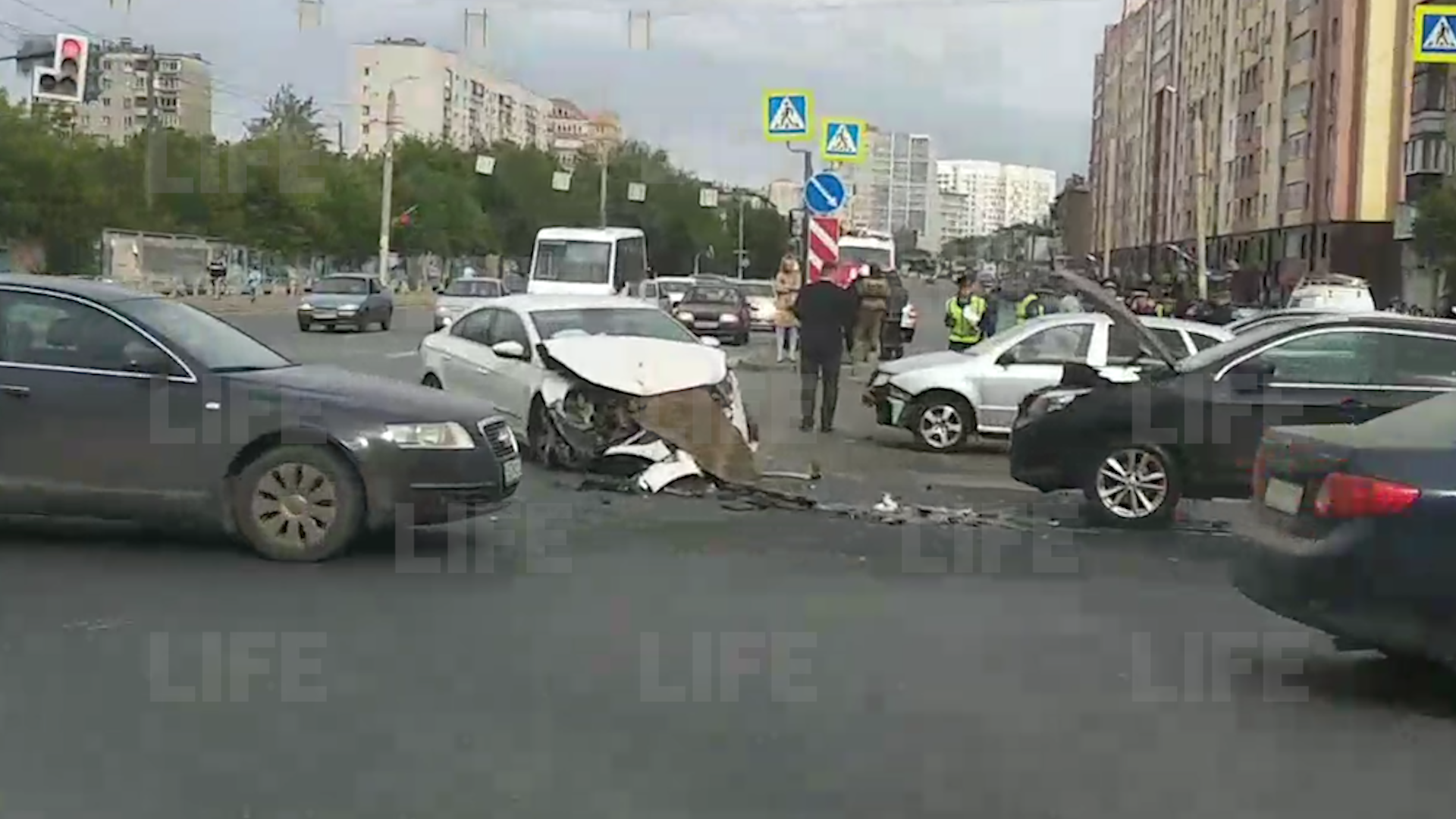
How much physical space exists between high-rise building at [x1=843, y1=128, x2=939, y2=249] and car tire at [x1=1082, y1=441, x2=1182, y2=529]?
13317 cm

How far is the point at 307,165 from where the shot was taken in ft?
247

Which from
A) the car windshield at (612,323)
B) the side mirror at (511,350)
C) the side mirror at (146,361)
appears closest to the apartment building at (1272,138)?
the car windshield at (612,323)

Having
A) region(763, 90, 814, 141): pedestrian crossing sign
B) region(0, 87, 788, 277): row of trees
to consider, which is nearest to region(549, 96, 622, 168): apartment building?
region(0, 87, 788, 277): row of trees

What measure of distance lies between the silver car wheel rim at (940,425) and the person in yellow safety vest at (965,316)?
4095 mm

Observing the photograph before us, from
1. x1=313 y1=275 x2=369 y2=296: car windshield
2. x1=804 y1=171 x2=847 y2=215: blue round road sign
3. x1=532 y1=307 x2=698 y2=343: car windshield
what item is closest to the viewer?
x1=532 y1=307 x2=698 y2=343: car windshield

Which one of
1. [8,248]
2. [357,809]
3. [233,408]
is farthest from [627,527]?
[8,248]

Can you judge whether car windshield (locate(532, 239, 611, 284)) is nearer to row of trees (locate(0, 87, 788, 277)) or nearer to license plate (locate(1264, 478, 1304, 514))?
row of trees (locate(0, 87, 788, 277))

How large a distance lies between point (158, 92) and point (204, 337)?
82323 mm

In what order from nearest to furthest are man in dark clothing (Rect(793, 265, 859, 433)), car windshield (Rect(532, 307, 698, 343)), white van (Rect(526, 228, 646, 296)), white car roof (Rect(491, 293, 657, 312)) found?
car windshield (Rect(532, 307, 698, 343)) → white car roof (Rect(491, 293, 657, 312)) → man in dark clothing (Rect(793, 265, 859, 433)) → white van (Rect(526, 228, 646, 296))

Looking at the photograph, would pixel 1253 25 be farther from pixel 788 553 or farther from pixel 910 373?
pixel 788 553

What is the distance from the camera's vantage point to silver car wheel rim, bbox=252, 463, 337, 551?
10023 millimetres

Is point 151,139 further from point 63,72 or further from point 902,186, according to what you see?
point 902,186

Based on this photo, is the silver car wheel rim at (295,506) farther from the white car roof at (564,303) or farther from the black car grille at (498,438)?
the white car roof at (564,303)
